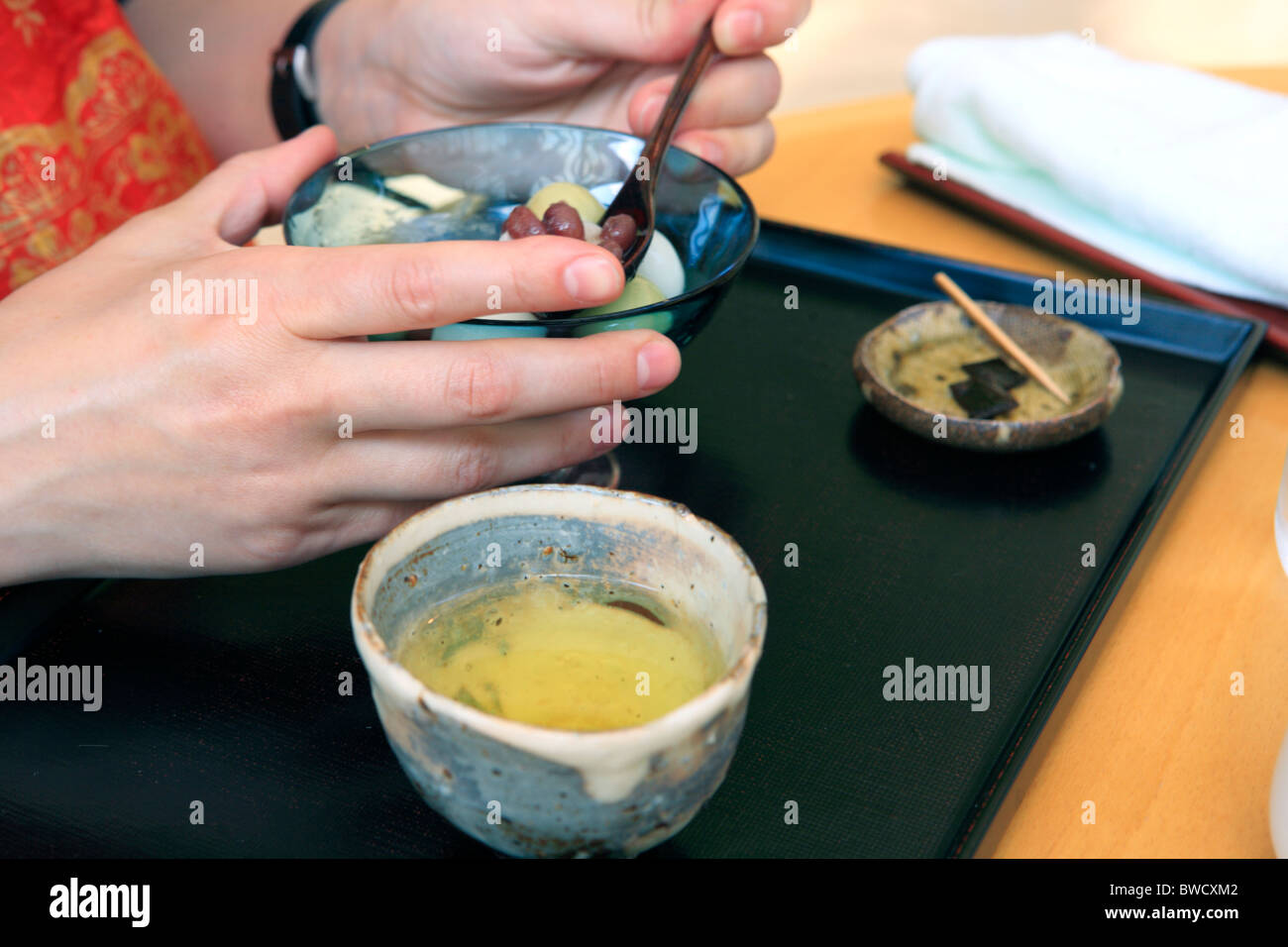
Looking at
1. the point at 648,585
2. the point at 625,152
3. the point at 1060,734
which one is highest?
the point at 625,152

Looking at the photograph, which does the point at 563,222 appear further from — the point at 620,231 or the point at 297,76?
the point at 297,76

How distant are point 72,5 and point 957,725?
3.47 feet

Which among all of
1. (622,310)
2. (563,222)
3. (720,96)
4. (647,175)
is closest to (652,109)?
(720,96)

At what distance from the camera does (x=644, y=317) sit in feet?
2.29

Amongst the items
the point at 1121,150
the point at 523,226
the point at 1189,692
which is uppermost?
the point at 523,226

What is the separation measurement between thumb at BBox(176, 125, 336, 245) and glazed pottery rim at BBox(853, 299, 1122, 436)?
481 millimetres

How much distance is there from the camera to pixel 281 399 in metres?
0.66

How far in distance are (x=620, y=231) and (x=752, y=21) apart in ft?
1.07

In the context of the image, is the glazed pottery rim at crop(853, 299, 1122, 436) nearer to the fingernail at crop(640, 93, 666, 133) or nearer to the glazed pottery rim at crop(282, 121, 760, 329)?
the glazed pottery rim at crop(282, 121, 760, 329)

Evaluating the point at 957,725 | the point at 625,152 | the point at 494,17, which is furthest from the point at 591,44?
the point at 957,725

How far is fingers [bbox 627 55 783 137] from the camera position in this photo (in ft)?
3.51

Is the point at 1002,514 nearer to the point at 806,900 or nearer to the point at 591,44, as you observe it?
the point at 806,900

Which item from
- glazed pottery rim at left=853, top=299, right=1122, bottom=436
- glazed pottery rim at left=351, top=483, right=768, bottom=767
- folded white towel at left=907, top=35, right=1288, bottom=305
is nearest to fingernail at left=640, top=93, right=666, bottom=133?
glazed pottery rim at left=853, top=299, right=1122, bottom=436

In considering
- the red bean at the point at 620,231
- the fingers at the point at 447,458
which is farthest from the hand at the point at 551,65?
the fingers at the point at 447,458
